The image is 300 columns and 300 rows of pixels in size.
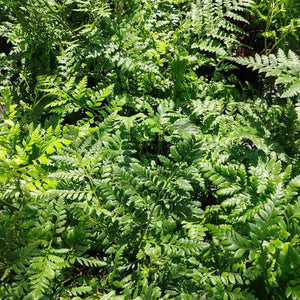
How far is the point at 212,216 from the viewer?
156 cm

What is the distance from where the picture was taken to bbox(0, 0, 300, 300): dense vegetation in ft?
4.09

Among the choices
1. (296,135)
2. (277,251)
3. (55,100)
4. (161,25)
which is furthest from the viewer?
(161,25)

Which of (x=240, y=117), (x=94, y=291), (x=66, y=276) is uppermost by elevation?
(x=240, y=117)

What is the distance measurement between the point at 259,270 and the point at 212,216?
1.22 ft

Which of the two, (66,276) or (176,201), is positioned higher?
(176,201)

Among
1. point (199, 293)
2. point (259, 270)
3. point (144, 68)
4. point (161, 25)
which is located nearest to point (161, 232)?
point (199, 293)

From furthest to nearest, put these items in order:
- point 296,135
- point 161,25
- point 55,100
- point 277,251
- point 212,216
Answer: point 161,25
point 55,100
point 296,135
point 212,216
point 277,251

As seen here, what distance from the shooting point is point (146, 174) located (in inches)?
53.8

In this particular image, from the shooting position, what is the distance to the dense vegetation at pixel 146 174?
1.25m

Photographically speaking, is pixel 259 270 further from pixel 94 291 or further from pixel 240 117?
pixel 240 117

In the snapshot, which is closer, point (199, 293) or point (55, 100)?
point (199, 293)

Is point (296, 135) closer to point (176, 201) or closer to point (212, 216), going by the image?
point (212, 216)

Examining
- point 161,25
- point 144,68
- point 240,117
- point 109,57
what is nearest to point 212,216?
point 240,117

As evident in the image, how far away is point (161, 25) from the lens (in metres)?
2.33
